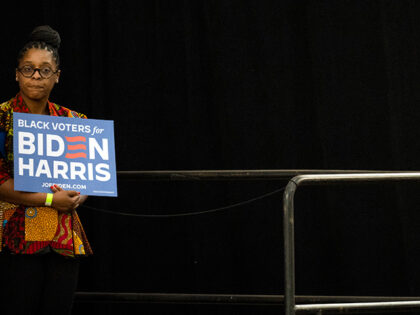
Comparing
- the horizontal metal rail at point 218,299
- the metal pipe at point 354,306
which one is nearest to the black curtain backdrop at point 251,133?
the horizontal metal rail at point 218,299

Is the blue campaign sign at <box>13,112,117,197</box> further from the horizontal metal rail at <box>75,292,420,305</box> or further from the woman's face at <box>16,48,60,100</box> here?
the horizontal metal rail at <box>75,292,420,305</box>

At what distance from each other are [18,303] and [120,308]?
143 cm

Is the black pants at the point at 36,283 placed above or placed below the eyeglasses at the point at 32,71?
below

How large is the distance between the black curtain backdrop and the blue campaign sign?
113 cm

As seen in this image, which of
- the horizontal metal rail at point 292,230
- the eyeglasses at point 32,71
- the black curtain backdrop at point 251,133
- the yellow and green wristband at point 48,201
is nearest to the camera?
the horizontal metal rail at point 292,230

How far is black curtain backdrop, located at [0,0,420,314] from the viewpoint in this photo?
3.27 meters

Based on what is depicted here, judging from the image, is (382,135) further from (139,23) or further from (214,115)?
(139,23)

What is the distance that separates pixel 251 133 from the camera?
333 cm

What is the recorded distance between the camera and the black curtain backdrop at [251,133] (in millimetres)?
3268

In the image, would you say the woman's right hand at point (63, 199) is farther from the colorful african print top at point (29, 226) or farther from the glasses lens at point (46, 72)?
the glasses lens at point (46, 72)

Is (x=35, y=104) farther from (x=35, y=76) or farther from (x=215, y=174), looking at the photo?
(x=215, y=174)

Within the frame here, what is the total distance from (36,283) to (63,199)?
0.86ft

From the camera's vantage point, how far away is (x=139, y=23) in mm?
3432

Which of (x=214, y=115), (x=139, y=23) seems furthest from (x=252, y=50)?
(x=139, y=23)
